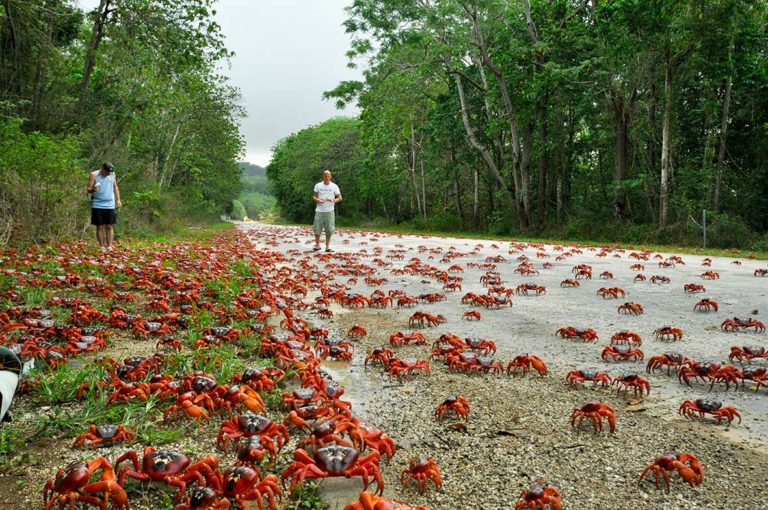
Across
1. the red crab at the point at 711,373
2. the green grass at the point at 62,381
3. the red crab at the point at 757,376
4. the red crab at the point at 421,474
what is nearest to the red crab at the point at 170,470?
the red crab at the point at 421,474

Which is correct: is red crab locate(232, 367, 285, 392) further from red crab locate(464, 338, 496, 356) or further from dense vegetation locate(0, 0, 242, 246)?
dense vegetation locate(0, 0, 242, 246)

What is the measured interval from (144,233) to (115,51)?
6767 millimetres

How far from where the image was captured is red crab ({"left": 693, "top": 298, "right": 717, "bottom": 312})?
18.7 feet

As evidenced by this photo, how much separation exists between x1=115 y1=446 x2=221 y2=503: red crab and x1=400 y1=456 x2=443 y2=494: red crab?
2.63 feet

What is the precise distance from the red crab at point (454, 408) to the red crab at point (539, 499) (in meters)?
0.86

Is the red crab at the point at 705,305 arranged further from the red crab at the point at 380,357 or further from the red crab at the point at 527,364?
the red crab at the point at 380,357

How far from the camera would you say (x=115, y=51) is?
1541 centimetres

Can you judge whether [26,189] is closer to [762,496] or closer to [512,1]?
[762,496]

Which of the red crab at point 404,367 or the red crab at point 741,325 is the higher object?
the red crab at point 741,325

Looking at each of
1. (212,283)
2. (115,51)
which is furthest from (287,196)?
(212,283)

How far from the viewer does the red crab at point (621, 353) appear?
3908 millimetres

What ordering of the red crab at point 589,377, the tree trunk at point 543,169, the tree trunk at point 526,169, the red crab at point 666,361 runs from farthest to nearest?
the tree trunk at point 543,169
the tree trunk at point 526,169
the red crab at point 666,361
the red crab at point 589,377

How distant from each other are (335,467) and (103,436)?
4.10 feet

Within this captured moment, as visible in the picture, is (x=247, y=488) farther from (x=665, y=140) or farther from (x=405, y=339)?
(x=665, y=140)
